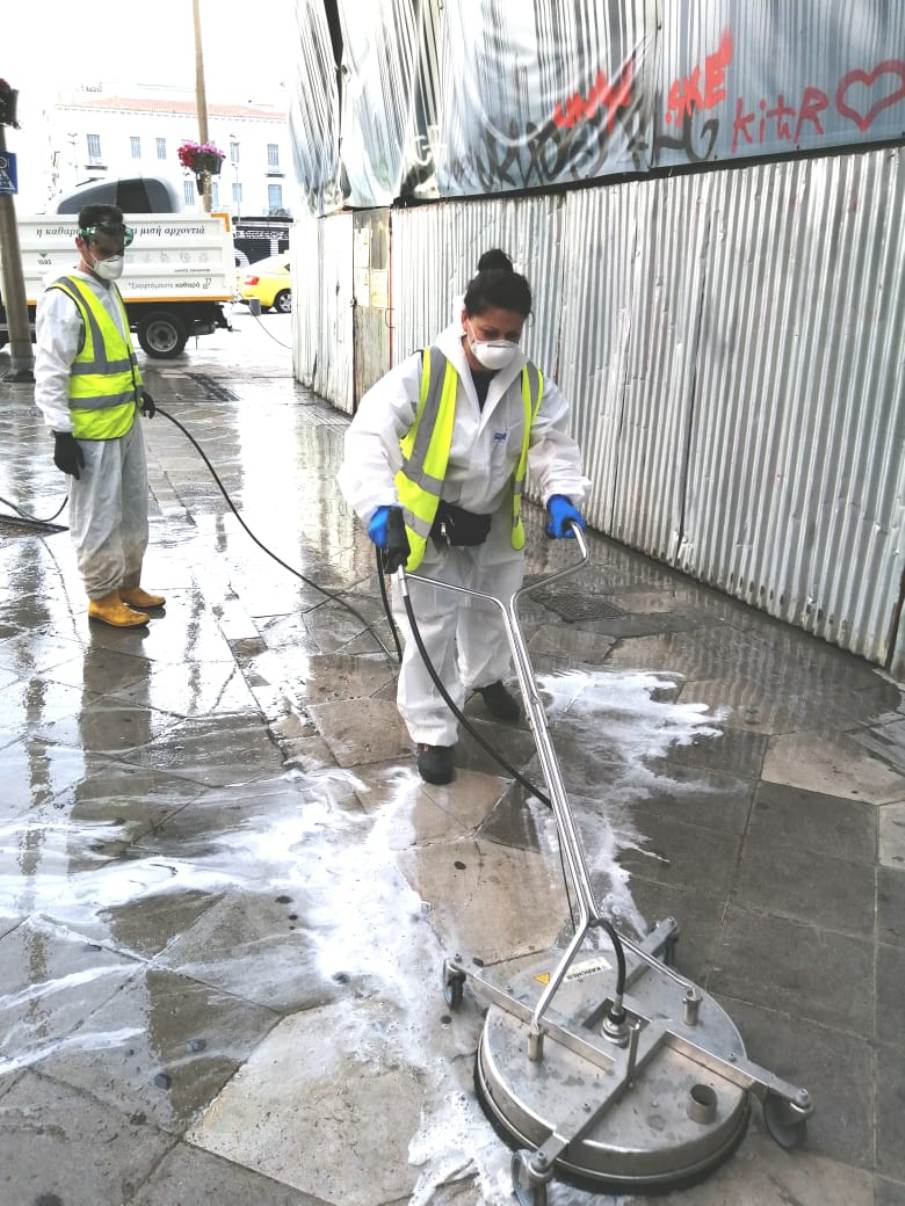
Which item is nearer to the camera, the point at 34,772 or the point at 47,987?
the point at 47,987

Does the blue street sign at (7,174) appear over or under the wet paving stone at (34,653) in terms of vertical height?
over

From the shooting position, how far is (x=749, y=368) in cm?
553

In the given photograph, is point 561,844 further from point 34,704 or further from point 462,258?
point 462,258

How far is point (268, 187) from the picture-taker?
2921 inches

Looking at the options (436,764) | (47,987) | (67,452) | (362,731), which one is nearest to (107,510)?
(67,452)

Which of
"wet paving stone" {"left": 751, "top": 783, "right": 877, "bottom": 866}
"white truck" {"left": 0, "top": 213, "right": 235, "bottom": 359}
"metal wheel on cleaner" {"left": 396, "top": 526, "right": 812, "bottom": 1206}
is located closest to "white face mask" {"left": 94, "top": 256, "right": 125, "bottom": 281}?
"metal wheel on cleaner" {"left": 396, "top": 526, "right": 812, "bottom": 1206}

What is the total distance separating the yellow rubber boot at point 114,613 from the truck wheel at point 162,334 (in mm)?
12704

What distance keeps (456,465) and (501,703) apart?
4.09ft

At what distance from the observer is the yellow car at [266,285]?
27750mm

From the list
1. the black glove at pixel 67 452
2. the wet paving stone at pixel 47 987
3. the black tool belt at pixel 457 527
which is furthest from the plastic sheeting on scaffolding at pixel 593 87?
the wet paving stone at pixel 47 987

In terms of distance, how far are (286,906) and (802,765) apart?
2.15 meters

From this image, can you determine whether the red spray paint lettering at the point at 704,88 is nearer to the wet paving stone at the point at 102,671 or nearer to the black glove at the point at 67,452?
the black glove at the point at 67,452

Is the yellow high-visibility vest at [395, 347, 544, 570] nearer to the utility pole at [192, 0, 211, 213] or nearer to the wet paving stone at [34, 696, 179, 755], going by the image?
the wet paving stone at [34, 696, 179, 755]

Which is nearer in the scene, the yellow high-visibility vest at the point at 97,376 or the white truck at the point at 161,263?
the yellow high-visibility vest at the point at 97,376
